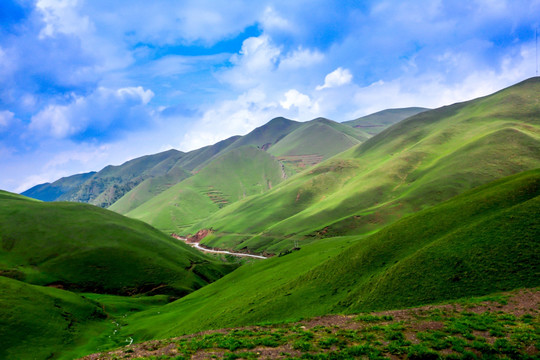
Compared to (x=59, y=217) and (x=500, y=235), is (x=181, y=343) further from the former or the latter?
(x=59, y=217)

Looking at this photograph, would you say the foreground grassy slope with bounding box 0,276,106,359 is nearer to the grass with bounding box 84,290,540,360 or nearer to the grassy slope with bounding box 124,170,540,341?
the grassy slope with bounding box 124,170,540,341

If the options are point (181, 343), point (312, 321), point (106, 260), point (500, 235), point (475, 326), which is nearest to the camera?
point (475, 326)

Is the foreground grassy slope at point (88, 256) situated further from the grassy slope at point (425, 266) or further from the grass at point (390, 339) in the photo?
the grass at point (390, 339)

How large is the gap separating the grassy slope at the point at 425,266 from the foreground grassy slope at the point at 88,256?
63154 mm

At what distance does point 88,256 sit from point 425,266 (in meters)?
122

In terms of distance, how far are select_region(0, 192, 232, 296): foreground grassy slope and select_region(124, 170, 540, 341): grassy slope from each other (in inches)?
2486

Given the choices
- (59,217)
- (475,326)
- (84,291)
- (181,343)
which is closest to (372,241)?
(475,326)

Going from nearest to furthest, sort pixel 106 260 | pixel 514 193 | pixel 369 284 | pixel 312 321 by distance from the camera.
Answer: pixel 312 321, pixel 369 284, pixel 514 193, pixel 106 260

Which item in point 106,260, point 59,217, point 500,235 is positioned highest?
point 59,217

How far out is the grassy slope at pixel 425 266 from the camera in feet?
83.9

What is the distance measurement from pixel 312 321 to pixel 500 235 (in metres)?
22.0

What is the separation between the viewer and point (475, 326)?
1764cm

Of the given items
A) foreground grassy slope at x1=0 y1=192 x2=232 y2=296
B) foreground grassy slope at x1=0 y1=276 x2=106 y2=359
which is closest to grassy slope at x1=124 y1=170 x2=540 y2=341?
foreground grassy slope at x1=0 y1=276 x2=106 y2=359

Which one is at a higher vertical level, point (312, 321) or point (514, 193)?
point (514, 193)
